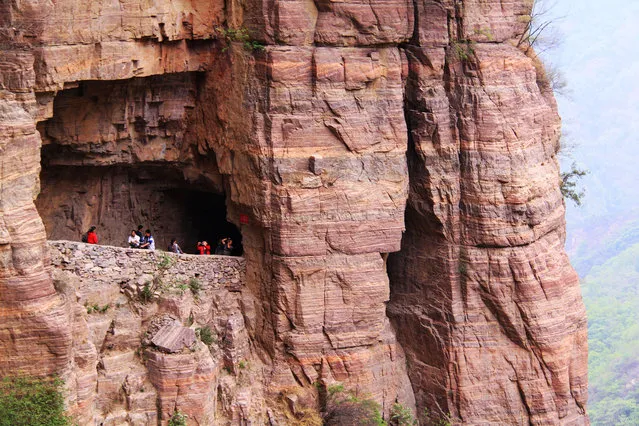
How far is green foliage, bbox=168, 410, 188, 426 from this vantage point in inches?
1037

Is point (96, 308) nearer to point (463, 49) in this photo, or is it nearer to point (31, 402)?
point (31, 402)

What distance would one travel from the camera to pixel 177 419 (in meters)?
26.4

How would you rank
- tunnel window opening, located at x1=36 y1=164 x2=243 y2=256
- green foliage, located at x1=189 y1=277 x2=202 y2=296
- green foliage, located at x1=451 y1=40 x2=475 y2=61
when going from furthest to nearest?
1. tunnel window opening, located at x1=36 y1=164 x2=243 y2=256
2. green foliage, located at x1=451 y1=40 x2=475 y2=61
3. green foliage, located at x1=189 y1=277 x2=202 y2=296

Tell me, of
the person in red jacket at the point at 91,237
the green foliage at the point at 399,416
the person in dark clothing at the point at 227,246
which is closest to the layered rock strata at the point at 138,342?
the person in red jacket at the point at 91,237

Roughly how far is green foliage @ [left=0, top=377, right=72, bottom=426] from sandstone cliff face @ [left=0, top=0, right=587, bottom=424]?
1.26 meters

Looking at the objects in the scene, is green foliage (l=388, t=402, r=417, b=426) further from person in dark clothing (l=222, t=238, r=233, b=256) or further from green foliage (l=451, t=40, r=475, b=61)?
green foliage (l=451, t=40, r=475, b=61)

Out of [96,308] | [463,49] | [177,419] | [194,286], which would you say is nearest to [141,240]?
[194,286]

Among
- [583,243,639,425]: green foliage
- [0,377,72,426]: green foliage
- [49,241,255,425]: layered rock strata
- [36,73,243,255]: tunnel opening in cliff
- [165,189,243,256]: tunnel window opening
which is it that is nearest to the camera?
[0,377,72,426]: green foliage

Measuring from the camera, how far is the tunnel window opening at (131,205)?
98.2ft

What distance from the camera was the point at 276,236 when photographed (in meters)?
28.1

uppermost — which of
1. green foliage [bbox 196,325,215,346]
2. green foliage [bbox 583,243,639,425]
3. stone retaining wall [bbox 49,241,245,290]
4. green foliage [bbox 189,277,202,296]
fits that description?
stone retaining wall [bbox 49,241,245,290]

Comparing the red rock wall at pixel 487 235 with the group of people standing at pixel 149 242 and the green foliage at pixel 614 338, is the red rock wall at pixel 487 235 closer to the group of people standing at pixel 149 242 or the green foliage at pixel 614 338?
the group of people standing at pixel 149 242

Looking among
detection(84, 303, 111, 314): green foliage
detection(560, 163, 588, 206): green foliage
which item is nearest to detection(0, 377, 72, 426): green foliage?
Result: detection(84, 303, 111, 314): green foliage

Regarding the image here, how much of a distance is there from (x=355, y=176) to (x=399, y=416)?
6.35 metres
